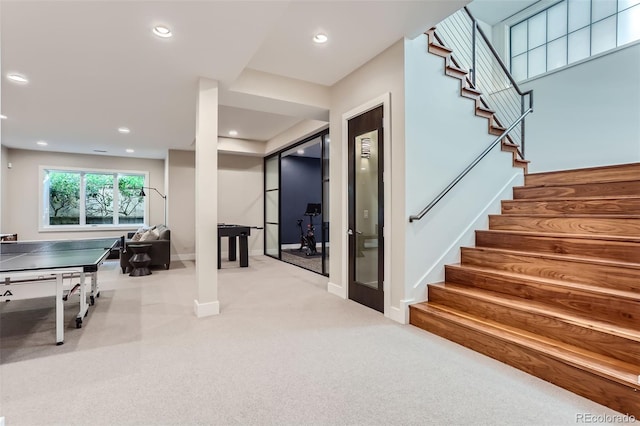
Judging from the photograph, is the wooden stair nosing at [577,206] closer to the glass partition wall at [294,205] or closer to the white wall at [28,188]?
the glass partition wall at [294,205]

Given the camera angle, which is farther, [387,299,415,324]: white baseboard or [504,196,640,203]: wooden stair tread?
[387,299,415,324]: white baseboard

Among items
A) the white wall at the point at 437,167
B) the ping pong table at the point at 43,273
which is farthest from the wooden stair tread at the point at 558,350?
the ping pong table at the point at 43,273

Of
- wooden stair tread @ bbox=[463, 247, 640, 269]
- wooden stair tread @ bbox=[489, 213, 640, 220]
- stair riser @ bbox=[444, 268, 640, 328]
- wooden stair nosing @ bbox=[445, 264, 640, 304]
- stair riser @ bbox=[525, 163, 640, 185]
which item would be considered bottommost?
stair riser @ bbox=[444, 268, 640, 328]

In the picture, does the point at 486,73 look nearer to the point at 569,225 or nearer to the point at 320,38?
the point at 569,225

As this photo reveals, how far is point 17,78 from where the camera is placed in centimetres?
338

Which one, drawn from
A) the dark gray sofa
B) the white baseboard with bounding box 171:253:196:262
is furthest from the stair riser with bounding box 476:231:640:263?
the white baseboard with bounding box 171:253:196:262

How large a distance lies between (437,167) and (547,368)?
1957 mm

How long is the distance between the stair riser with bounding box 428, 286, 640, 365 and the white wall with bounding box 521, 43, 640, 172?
3.58 metres

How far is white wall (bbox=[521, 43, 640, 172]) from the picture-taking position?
427 centimetres

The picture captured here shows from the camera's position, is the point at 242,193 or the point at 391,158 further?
the point at 242,193

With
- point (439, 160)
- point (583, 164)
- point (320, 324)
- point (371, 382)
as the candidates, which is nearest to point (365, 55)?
point (439, 160)

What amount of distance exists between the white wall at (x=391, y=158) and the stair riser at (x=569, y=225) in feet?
4.33

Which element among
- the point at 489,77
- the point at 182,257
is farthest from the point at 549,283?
the point at 182,257

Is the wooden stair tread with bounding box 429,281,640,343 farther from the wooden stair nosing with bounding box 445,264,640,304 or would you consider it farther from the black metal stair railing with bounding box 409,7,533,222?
the black metal stair railing with bounding box 409,7,533,222
